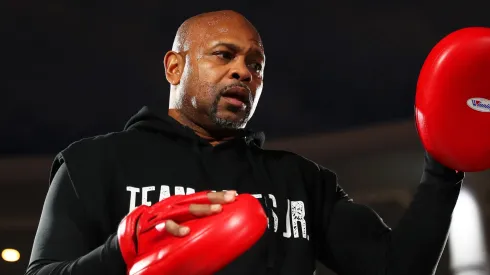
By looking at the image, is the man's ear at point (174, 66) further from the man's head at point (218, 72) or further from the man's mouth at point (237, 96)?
the man's mouth at point (237, 96)

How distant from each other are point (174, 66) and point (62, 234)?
0.48 metres

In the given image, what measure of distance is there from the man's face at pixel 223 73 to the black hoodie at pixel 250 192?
6cm

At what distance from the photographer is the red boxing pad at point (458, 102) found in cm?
116

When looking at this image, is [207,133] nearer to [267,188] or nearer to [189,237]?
[267,188]

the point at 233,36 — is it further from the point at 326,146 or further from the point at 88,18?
the point at 326,146

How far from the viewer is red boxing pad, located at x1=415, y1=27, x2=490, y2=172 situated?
3.81ft

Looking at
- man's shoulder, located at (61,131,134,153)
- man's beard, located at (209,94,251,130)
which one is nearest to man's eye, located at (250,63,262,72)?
man's beard, located at (209,94,251,130)

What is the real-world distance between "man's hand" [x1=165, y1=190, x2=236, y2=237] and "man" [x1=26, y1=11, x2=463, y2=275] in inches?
8.3

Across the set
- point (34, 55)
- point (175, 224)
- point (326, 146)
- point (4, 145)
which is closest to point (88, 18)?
point (34, 55)

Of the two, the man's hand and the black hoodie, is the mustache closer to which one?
the black hoodie

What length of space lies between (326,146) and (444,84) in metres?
3.62

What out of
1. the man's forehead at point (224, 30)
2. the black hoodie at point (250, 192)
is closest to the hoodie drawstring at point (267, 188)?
the black hoodie at point (250, 192)

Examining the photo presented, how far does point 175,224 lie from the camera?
930 millimetres

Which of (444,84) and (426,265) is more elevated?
(444,84)
